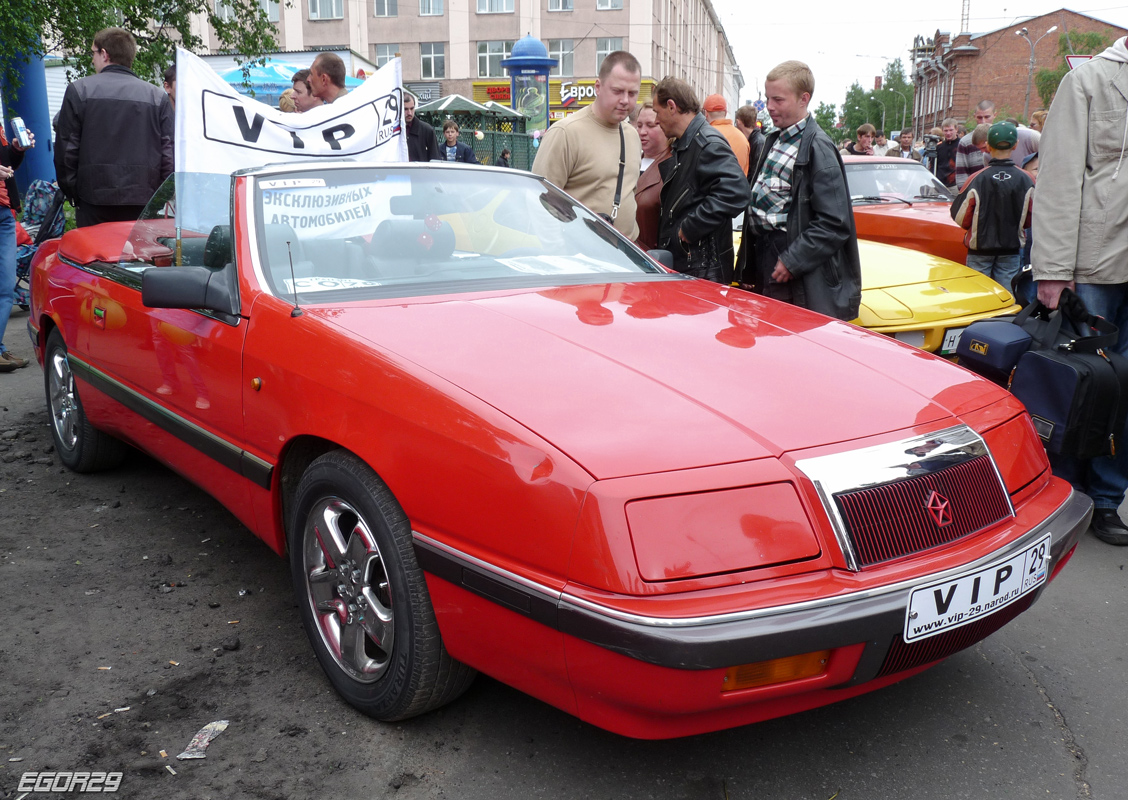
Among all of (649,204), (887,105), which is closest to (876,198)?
(649,204)

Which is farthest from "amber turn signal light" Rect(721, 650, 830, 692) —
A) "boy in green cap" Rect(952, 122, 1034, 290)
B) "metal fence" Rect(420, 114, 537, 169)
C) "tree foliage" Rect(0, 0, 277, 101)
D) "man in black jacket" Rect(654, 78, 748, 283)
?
"metal fence" Rect(420, 114, 537, 169)

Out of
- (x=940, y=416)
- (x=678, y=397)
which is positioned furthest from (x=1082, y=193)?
(x=678, y=397)

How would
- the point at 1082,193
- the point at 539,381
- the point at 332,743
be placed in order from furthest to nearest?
the point at 1082,193
the point at 332,743
the point at 539,381

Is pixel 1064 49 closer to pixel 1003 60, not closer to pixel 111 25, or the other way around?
pixel 1003 60

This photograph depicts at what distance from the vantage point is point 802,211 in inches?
173

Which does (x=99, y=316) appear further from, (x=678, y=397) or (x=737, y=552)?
(x=737, y=552)

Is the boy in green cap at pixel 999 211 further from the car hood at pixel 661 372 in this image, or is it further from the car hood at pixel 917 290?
the car hood at pixel 661 372

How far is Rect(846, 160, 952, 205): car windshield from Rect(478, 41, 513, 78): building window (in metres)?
48.0

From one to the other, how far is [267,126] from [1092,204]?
348 cm

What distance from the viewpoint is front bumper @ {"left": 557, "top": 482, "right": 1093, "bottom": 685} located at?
1.82 m

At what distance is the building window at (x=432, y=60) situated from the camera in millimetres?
54219

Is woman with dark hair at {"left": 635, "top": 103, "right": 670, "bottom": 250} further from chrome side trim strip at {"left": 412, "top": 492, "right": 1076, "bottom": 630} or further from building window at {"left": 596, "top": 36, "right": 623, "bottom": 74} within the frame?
building window at {"left": 596, "top": 36, "right": 623, "bottom": 74}

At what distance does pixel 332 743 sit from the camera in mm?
2436

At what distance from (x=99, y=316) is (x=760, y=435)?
3025 millimetres
